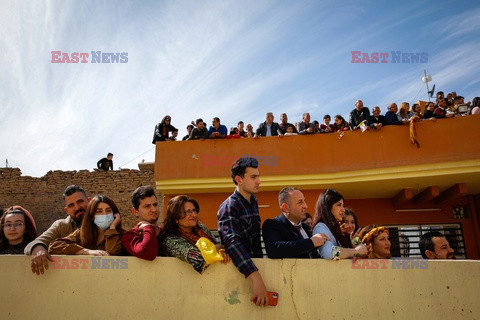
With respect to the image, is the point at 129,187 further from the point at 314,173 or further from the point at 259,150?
the point at 314,173

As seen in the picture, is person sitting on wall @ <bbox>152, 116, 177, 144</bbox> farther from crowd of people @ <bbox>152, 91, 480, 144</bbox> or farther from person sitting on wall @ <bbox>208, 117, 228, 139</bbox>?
person sitting on wall @ <bbox>208, 117, 228, 139</bbox>

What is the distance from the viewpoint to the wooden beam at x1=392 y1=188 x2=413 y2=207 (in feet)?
30.2

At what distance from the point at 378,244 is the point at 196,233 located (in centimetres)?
180

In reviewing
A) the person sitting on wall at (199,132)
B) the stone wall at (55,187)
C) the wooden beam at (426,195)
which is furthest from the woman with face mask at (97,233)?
the stone wall at (55,187)

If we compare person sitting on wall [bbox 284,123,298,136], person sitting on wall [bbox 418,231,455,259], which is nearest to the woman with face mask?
person sitting on wall [bbox 418,231,455,259]

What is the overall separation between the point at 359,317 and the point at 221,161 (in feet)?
21.9

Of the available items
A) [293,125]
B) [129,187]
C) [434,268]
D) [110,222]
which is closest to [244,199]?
[110,222]

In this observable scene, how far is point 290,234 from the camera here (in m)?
3.30

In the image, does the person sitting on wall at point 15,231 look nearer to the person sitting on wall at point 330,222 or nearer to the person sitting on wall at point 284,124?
the person sitting on wall at point 330,222

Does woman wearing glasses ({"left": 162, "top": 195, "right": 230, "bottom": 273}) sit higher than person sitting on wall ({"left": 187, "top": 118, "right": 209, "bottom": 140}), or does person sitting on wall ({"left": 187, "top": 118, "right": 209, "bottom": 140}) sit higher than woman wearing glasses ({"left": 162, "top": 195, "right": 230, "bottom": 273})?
person sitting on wall ({"left": 187, "top": 118, "right": 209, "bottom": 140})

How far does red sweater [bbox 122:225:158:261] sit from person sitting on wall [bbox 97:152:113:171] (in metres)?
13.4

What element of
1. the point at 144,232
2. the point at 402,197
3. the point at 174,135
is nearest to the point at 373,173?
the point at 402,197

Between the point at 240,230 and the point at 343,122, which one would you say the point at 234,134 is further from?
the point at 240,230

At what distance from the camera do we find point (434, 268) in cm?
311
